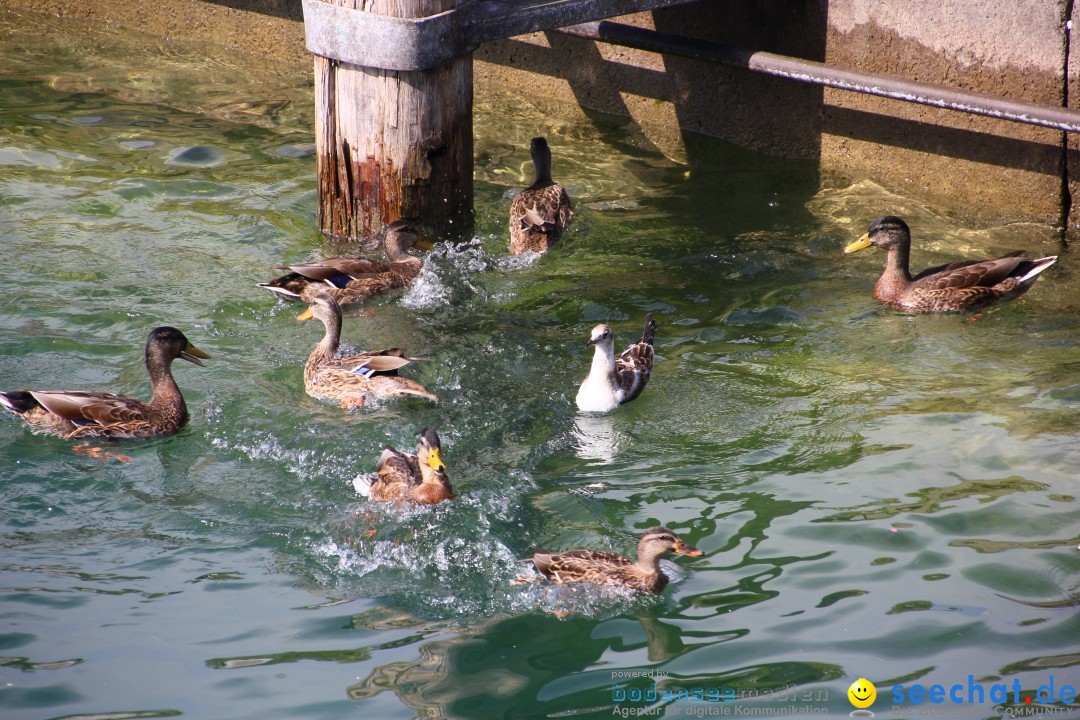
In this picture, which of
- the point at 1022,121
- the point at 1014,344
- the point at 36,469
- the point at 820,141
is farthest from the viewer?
the point at 820,141

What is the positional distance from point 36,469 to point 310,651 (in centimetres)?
264

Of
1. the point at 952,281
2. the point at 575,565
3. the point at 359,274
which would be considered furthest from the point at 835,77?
the point at 575,565

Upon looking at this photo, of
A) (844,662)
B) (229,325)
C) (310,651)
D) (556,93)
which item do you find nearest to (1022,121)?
(556,93)

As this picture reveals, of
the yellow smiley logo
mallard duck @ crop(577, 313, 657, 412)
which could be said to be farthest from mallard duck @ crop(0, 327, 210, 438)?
the yellow smiley logo

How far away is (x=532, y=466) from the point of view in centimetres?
669

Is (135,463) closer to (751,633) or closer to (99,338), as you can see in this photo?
(99,338)

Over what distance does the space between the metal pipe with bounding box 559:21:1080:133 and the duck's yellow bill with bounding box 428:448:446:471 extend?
5984mm

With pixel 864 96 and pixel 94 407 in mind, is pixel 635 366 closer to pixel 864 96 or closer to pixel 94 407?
pixel 94 407

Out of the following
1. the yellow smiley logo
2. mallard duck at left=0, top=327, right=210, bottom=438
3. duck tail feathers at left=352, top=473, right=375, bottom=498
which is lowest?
the yellow smiley logo

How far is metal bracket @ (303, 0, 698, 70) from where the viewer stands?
826 cm

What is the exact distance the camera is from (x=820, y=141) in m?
11.3

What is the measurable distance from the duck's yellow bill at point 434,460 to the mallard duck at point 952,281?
4.53m

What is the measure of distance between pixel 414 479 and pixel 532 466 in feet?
2.47

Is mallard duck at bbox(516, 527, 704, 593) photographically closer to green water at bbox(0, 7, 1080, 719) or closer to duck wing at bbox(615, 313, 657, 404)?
green water at bbox(0, 7, 1080, 719)
